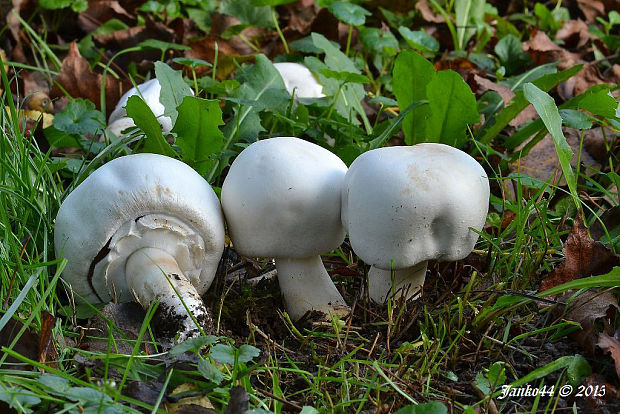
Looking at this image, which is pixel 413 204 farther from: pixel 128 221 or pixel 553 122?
pixel 128 221

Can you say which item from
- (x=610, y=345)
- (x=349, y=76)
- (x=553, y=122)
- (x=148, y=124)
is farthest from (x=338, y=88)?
(x=610, y=345)

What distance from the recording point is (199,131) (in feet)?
8.30

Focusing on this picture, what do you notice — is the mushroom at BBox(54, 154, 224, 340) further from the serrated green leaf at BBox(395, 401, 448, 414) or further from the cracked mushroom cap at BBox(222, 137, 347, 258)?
the serrated green leaf at BBox(395, 401, 448, 414)

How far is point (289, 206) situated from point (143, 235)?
458 mm

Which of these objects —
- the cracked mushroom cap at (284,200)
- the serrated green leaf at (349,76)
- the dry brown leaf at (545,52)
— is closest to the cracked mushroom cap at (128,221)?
the cracked mushroom cap at (284,200)

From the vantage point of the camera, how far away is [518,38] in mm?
4309

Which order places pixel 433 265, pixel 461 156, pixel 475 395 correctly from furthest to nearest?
pixel 433 265 → pixel 461 156 → pixel 475 395

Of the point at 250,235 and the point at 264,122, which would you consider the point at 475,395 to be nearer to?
the point at 250,235

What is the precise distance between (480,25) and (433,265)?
92.9 inches

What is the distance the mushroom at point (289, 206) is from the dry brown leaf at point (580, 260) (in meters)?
0.65

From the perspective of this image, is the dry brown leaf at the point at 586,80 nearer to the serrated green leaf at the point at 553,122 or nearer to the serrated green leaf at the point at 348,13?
the serrated green leaf at the point at 348,13

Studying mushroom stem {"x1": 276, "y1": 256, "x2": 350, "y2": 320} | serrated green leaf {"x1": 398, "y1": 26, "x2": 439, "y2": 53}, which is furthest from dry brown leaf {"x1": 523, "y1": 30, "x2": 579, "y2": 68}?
mushroom stem {"x1": 276, "y1": 256, "x2": 350, "y2": 320}

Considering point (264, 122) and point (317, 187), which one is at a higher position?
point (317, 187)

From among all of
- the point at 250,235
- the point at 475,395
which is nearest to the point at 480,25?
the point at 250,235
